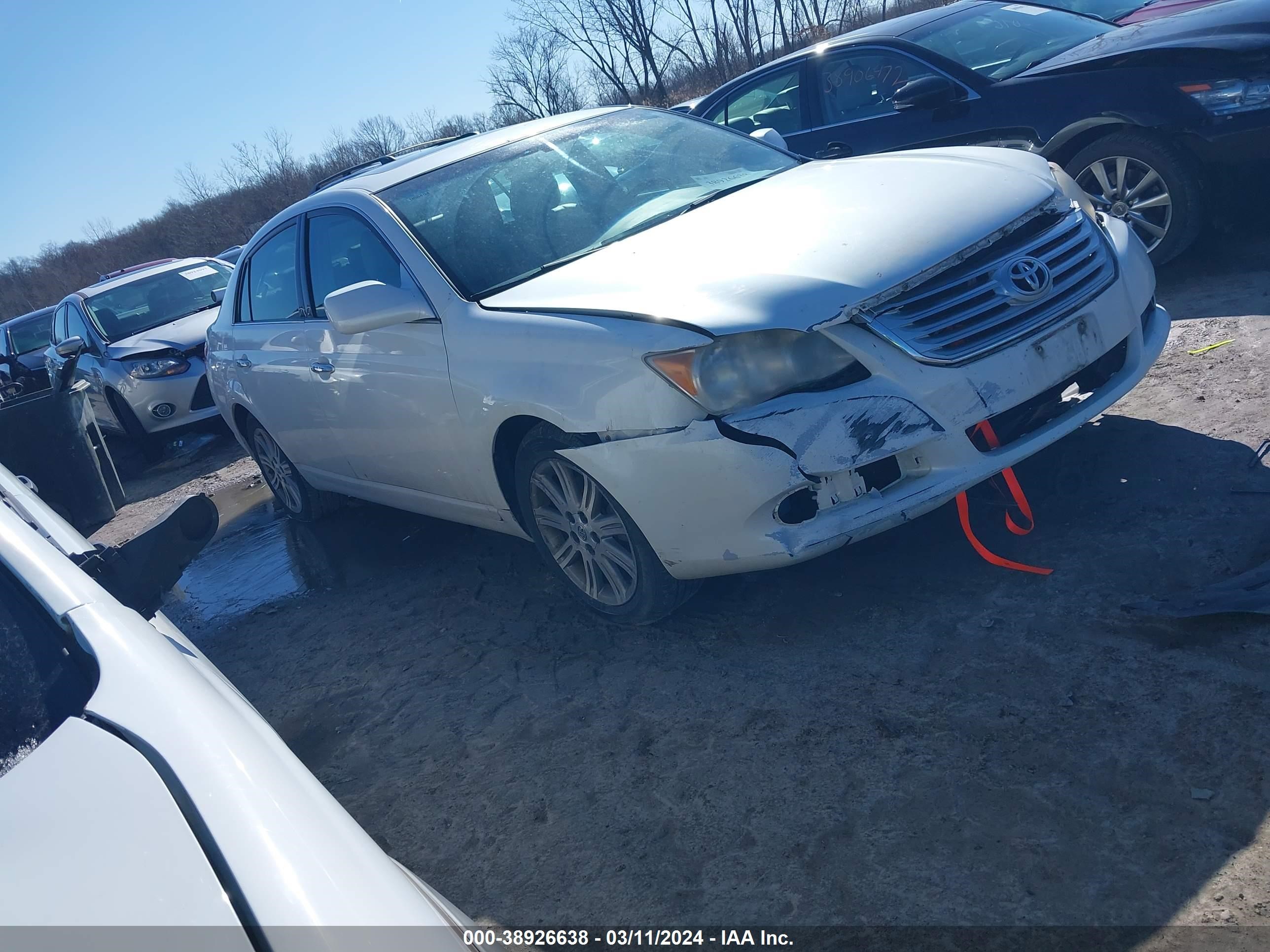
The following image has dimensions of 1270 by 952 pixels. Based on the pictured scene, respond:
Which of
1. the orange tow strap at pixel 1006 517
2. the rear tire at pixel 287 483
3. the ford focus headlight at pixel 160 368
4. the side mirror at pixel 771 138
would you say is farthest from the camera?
the ford focus headlight at pixel 160 368

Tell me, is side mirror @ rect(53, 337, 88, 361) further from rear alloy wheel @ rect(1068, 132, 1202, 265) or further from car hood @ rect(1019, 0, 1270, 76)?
rear alloy wheel @ rect(1068, 132, 1202, 265)

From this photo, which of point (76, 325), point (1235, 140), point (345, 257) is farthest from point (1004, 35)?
point (76, 325)

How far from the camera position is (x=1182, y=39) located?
17.9ft

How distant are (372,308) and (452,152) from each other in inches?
46.4

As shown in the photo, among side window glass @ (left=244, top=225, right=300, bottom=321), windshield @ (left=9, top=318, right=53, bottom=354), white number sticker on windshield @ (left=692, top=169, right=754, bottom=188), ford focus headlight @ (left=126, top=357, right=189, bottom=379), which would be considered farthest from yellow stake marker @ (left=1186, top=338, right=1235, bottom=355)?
windshield @ (left=9, top=318, right=53, bottom=354)

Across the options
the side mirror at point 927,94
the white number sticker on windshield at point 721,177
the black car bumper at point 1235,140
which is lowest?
the black car bumper at point 1235,140

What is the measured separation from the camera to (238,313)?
5.75 m

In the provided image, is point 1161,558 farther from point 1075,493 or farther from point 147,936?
point 147,936

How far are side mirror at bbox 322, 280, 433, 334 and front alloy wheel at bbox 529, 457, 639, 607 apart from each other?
2.57 feet

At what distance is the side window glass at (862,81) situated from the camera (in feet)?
21.5

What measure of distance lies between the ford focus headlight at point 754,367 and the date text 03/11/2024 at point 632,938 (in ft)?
4.60

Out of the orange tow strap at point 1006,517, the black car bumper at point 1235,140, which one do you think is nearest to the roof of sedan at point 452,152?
the orange tow strap at point 1006,517

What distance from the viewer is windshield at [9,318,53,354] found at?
1503 cm

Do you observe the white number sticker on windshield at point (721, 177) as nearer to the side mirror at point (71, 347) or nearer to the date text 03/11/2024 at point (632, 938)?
the date text 03/11/2024 at point (632, 938)
